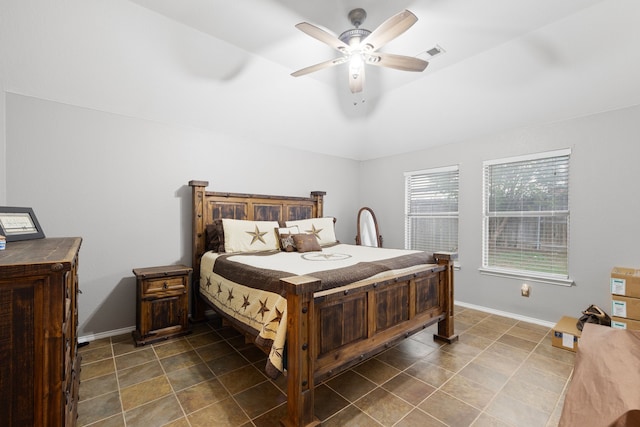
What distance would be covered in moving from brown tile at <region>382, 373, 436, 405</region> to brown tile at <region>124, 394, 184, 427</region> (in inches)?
56.7

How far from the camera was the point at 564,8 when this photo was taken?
2205 mm

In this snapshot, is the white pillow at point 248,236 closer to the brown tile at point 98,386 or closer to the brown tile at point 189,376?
the brown tile at point 189,376

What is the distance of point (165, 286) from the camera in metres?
2.84

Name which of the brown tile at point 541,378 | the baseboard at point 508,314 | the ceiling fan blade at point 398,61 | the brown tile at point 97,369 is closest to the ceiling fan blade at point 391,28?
the ceiling fan blade at point 398,61

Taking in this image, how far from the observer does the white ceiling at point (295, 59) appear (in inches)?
87.7

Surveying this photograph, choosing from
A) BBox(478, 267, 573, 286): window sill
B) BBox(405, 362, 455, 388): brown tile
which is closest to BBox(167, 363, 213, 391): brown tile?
BBox(405, 362, 455, 388): brown tile

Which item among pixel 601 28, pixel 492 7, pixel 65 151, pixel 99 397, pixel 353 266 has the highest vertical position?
pixel 492 7

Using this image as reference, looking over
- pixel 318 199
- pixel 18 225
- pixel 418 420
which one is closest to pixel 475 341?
pixel 418 420

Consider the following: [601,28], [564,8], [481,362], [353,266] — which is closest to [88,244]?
[353,266]

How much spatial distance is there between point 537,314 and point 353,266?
103 inches

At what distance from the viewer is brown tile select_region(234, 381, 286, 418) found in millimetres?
1869

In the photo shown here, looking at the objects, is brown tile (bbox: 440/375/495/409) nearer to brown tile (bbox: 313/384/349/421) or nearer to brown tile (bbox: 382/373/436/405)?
brown tile (bbox: 382/373/436/405)

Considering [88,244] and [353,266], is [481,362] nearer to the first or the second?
[353,266]

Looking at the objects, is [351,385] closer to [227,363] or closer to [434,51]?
[227,363]
